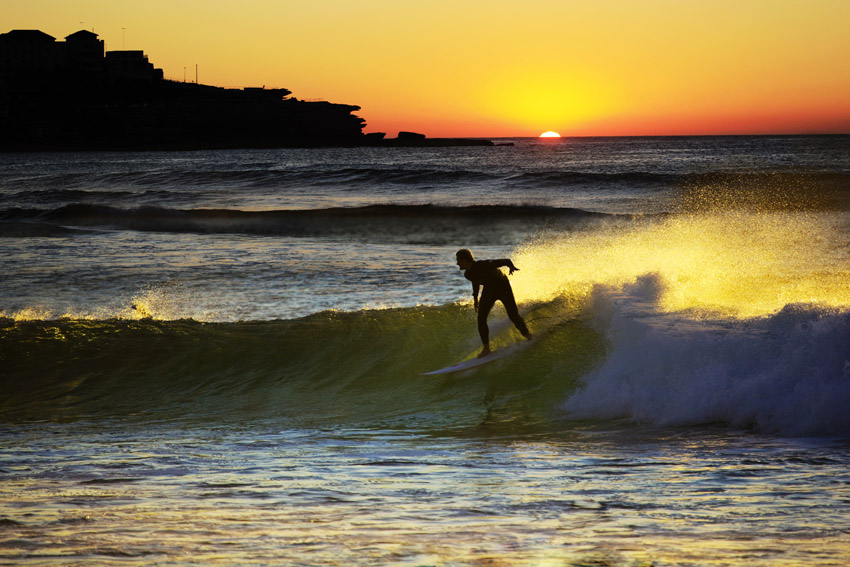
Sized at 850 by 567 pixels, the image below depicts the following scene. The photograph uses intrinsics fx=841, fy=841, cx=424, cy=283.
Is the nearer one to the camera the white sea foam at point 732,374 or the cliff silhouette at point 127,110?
the white sea foam at point 732,374

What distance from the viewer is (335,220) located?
31.7 metres

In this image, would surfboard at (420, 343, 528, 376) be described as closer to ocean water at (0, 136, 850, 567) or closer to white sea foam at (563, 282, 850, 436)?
ocean water at (0, 136, 850, 567)

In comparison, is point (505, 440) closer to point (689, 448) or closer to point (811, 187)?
point (689, 448)

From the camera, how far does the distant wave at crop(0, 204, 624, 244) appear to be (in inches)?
1147

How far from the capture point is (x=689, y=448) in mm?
6137

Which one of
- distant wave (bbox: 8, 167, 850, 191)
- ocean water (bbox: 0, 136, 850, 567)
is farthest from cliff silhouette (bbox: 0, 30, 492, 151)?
ocean water (bbox: 0, 136, 850, 567)

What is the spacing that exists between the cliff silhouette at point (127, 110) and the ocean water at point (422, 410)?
12186cm

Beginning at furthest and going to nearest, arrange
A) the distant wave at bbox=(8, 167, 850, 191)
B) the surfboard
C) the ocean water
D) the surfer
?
the distant wave at bbox=(8, 167, 850, 191)
the surfboard
the surfer
the ocean water

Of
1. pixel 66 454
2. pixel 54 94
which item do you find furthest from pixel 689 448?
pixel 54 94

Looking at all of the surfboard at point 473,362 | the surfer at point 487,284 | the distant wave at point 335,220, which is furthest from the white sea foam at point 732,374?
the distant wave at point 335,220

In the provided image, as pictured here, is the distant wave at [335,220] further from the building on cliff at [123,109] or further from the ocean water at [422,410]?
the building on cliff at [123,109]

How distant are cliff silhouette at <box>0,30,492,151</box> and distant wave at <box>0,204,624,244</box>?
9935cm

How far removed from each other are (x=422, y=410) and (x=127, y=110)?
14808 cm

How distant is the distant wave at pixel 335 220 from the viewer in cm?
2914
